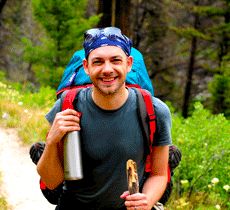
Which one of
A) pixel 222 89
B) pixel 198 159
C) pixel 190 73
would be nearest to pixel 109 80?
pixel 198 159

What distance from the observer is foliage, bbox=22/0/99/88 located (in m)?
15.0

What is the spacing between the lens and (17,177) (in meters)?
6.12

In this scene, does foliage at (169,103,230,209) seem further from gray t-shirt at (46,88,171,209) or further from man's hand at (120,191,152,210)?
man's hand at (120,191,152,210)

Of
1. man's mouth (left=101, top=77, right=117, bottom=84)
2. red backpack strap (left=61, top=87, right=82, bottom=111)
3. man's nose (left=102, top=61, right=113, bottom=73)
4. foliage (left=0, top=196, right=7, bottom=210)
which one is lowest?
foliage (left=0, top=196, right=7, bottom=210)

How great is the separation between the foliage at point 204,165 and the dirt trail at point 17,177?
1.51 m

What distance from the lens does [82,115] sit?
2.94 metres

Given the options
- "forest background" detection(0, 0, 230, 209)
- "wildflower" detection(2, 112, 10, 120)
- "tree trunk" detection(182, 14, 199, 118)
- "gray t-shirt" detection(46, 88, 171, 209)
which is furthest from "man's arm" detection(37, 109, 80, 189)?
"tree trunk" detection(182, 14, 199, 118)

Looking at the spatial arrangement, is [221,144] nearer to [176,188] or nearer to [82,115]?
[176,188]

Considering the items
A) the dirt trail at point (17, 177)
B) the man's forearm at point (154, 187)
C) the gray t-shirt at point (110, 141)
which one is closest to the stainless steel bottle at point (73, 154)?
the gray t-shirt at point (110, 141)

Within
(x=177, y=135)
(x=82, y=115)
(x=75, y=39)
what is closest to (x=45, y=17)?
(x=75, y=39)

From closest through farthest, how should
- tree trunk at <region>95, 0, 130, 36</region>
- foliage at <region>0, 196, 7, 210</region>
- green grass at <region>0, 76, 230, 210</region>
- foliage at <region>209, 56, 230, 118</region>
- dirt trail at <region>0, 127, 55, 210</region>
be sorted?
foliage at <region>0, 196, 7, 210</region> < green grass at <region>0, 76, 230, 210</region> < dirt trail at <region>0, 127, 55, 210</region> < tree trunk at <region>95, 0, 130, 36</region> < foliage at <region>209, 56, 230, 118</region>

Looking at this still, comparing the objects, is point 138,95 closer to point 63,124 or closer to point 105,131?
point 105,131

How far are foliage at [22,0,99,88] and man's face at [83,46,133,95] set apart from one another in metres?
12.1

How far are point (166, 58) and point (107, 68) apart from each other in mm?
21478
